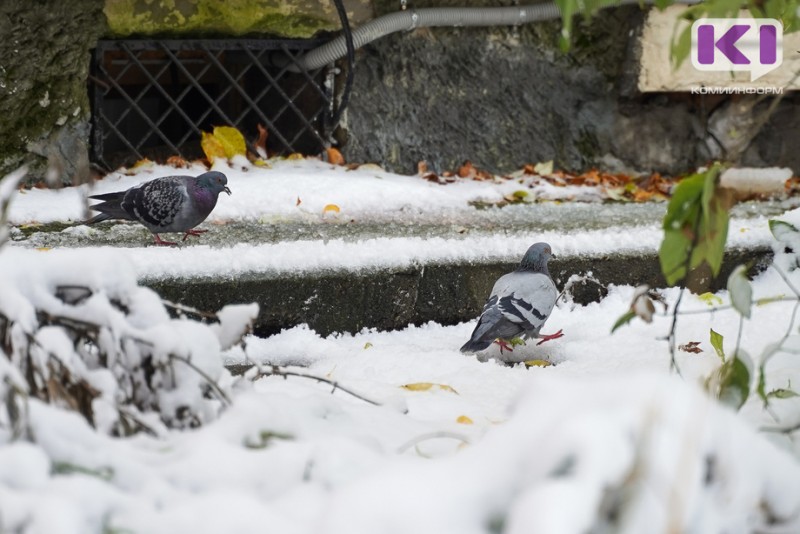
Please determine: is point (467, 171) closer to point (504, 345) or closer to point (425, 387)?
point (504, 345)

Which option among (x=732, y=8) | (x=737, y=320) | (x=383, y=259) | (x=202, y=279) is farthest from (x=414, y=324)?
(x=732, y=8)

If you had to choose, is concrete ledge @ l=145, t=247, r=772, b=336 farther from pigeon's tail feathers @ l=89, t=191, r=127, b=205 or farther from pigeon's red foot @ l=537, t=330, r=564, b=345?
pigeon's tail feathers @ l=89, t=191, r=127, b=205

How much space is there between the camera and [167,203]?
334cm

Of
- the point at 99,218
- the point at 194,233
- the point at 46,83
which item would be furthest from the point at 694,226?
the point at 46,83

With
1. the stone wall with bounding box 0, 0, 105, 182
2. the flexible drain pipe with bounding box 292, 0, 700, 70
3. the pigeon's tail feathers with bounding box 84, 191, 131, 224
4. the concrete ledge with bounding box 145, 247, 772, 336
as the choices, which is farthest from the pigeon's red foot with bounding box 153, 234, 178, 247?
the flexible drain pipe with bounding box 292, 0, 700, 70

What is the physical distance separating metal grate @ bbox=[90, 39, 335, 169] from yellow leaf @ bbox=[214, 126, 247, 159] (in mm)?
67

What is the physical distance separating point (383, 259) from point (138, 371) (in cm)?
187

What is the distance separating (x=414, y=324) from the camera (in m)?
3.44

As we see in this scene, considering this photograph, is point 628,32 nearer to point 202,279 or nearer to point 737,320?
point 737,320

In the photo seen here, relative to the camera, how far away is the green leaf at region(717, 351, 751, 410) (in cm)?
151

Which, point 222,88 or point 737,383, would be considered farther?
point 222,88

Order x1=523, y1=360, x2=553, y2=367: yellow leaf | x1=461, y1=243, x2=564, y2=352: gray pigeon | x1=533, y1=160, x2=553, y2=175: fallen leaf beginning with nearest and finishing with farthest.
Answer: x1=461, y1=243, x2=564, y2=352: gray pigeon → x1=523, y1=360, x2=553, y2=367: yellow leaf → x1=533, y1=160, x2=553, y2=175: fallen leaf

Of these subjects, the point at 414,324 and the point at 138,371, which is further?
the point at 414,324

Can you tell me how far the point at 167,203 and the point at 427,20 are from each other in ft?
5.83
